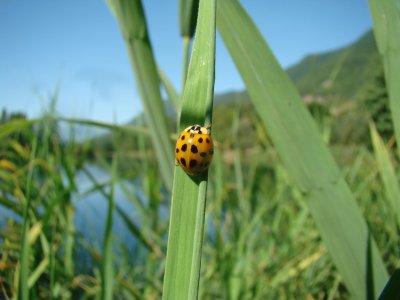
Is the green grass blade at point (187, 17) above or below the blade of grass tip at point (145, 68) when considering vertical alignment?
above

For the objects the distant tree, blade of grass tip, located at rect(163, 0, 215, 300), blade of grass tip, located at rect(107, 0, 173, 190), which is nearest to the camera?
blade of grass tip, located at rect(163, 0, 215, 300)

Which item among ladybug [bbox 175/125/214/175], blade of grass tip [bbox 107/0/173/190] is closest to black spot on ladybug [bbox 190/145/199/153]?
ladybug [bbox 175/125/214/175]

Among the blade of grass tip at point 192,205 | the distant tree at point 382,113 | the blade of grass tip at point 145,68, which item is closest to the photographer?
the blade of grass tip at point 192,205

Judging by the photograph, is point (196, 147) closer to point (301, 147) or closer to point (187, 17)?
point (301, 147)

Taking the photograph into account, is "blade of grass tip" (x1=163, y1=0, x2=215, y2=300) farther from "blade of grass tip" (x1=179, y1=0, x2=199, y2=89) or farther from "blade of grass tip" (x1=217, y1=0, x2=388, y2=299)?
"blade of grass tip" (x1=179, y1=0, x2=199, y2=89)

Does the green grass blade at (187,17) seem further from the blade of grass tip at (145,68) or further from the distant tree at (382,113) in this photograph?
the distant tree at (382,113)

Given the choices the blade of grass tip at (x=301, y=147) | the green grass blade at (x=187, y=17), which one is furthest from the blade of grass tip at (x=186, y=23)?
the blade of grass tip at (x=301, y=147)
